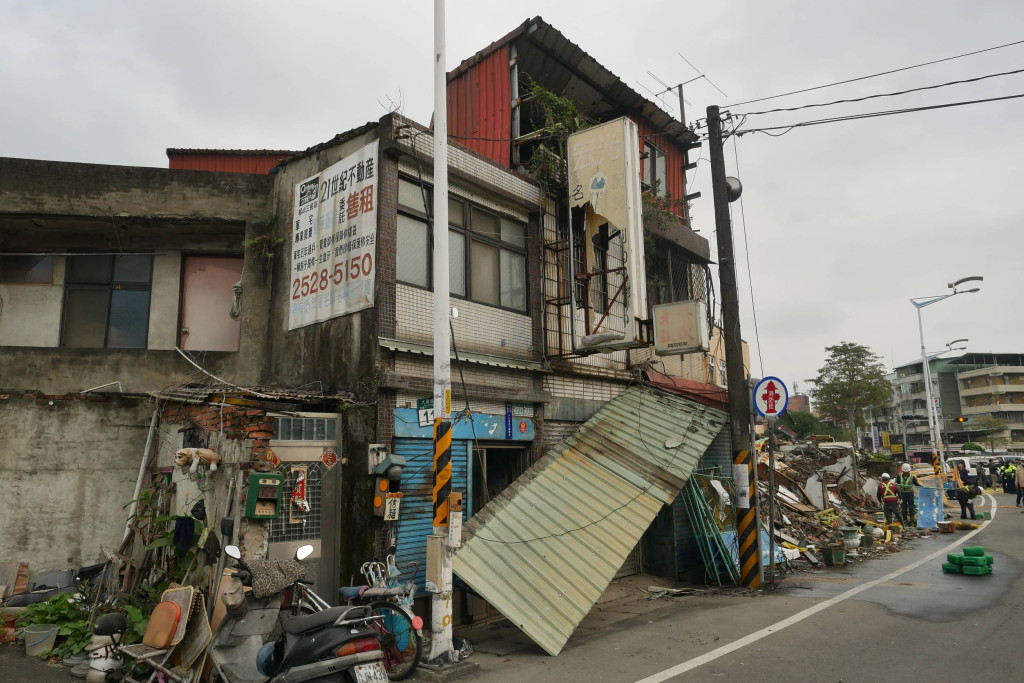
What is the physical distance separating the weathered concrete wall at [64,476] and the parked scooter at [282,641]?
5444mm

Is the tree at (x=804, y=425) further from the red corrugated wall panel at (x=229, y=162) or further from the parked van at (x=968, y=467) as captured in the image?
the red corrugated wall panel at (x=229, y=162)

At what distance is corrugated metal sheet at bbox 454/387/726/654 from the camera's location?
25.9 ft

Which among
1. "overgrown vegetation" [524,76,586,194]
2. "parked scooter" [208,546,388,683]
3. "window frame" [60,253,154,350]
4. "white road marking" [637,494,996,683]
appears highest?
"overgrown vegetation" [524,76,586,194]

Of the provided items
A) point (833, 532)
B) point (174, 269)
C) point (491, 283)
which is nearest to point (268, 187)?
point (174, 269)

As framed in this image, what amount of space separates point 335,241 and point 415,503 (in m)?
4.12

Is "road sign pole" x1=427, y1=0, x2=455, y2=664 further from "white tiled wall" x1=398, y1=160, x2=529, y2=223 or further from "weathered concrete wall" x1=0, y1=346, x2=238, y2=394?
"weathered concrete wall" x1=0, y1=346, x2=238, y2=394

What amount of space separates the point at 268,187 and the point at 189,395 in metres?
4.44

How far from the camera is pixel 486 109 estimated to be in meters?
13.2

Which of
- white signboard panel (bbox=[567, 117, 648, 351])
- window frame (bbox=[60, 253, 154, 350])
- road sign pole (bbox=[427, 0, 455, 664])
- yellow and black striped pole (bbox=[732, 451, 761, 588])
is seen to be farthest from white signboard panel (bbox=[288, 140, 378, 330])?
yellow and black striped pole (bbox=[732, 451, 761, 588])

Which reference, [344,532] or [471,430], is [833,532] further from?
[344,532]

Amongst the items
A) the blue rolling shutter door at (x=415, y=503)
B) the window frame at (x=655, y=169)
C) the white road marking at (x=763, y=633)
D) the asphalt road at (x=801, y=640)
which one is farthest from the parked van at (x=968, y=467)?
the blue rolling shutter door at (x=415, y=503)

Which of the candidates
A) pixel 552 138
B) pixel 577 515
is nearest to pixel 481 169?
pixel 552 138

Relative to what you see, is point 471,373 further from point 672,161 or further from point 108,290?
point 672,161

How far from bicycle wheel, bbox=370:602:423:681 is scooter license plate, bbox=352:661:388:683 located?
56 centimetres
